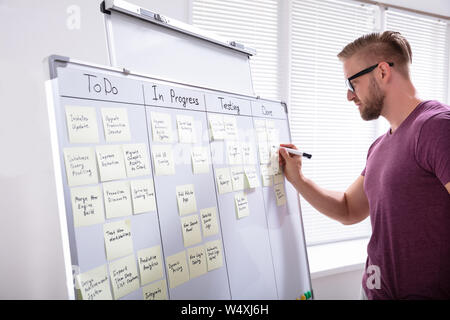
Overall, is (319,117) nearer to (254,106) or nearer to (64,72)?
(254,106)

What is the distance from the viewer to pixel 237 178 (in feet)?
3.84

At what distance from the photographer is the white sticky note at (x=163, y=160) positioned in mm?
913

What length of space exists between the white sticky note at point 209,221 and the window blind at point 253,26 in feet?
4.24

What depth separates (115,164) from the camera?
2.68ft

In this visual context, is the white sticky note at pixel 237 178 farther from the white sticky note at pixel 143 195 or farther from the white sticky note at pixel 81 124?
the white sticky note at pixel 81 124

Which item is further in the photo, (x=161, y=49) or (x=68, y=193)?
(x=161, y=49)

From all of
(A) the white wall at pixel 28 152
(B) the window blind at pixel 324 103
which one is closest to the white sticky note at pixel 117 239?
(A) the white wall at pixel 28 152

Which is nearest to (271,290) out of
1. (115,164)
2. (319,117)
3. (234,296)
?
(234,296)

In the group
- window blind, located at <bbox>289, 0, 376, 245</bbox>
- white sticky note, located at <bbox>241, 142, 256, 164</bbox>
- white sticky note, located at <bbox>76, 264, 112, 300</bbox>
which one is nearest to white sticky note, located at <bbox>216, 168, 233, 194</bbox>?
white sticky note, located at <bbox>241, 142, 256, 164</bbox>

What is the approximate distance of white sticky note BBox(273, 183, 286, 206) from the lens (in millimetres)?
1339

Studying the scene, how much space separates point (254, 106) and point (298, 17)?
52.3 inches

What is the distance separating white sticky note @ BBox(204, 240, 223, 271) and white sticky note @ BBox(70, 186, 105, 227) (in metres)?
0.38

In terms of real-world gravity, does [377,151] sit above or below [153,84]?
below

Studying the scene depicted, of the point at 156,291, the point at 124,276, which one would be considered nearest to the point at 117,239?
the point at 124,276
